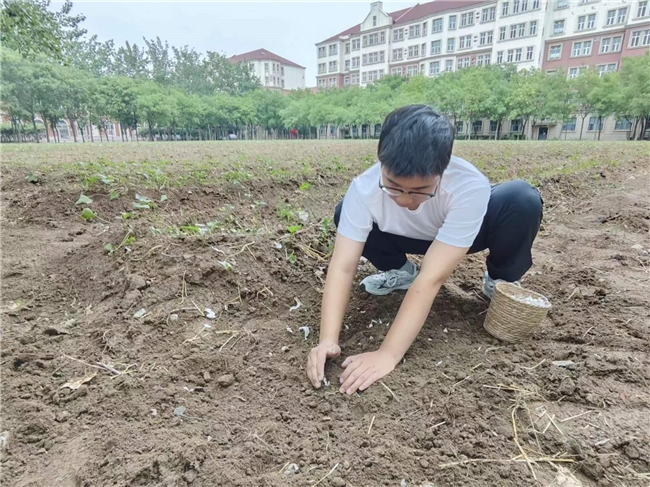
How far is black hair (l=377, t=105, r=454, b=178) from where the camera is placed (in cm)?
114

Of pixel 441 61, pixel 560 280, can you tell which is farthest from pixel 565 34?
pixel 560 280

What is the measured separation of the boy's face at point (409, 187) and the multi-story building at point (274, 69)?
68.7 m

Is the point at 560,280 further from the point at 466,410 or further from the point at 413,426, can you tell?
the point at 413,426

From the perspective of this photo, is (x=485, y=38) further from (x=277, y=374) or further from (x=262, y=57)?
(x=277, y=374)

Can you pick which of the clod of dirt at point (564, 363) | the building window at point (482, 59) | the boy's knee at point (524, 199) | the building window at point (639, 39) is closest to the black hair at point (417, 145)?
the boy's knee at point (524, 199)

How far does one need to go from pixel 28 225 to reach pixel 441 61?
47770 mm

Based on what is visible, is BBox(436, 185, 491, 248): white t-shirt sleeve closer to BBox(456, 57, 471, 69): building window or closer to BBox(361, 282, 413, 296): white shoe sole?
BBox(361, 282, 413, 296): white shoe sole

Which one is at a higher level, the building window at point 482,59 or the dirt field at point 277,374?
the building window at point 482,59

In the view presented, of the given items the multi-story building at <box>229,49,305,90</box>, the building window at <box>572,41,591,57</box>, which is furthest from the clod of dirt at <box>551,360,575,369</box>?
the multi-story building at <box>229,49,305,90</box>

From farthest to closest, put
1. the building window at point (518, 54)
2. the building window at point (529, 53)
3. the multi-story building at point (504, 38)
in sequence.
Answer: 1. the building window at point (518, 54)
2. the building window at point (529, 53)
3. the multi-story building at point (504, 38)

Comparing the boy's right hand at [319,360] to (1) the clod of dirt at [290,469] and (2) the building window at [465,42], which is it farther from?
(2) the building window at [465,42]

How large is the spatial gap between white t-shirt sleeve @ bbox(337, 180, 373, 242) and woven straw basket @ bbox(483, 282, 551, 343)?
58 cm

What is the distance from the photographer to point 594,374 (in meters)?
1.28

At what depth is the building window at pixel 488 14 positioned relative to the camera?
→ 3866cm
